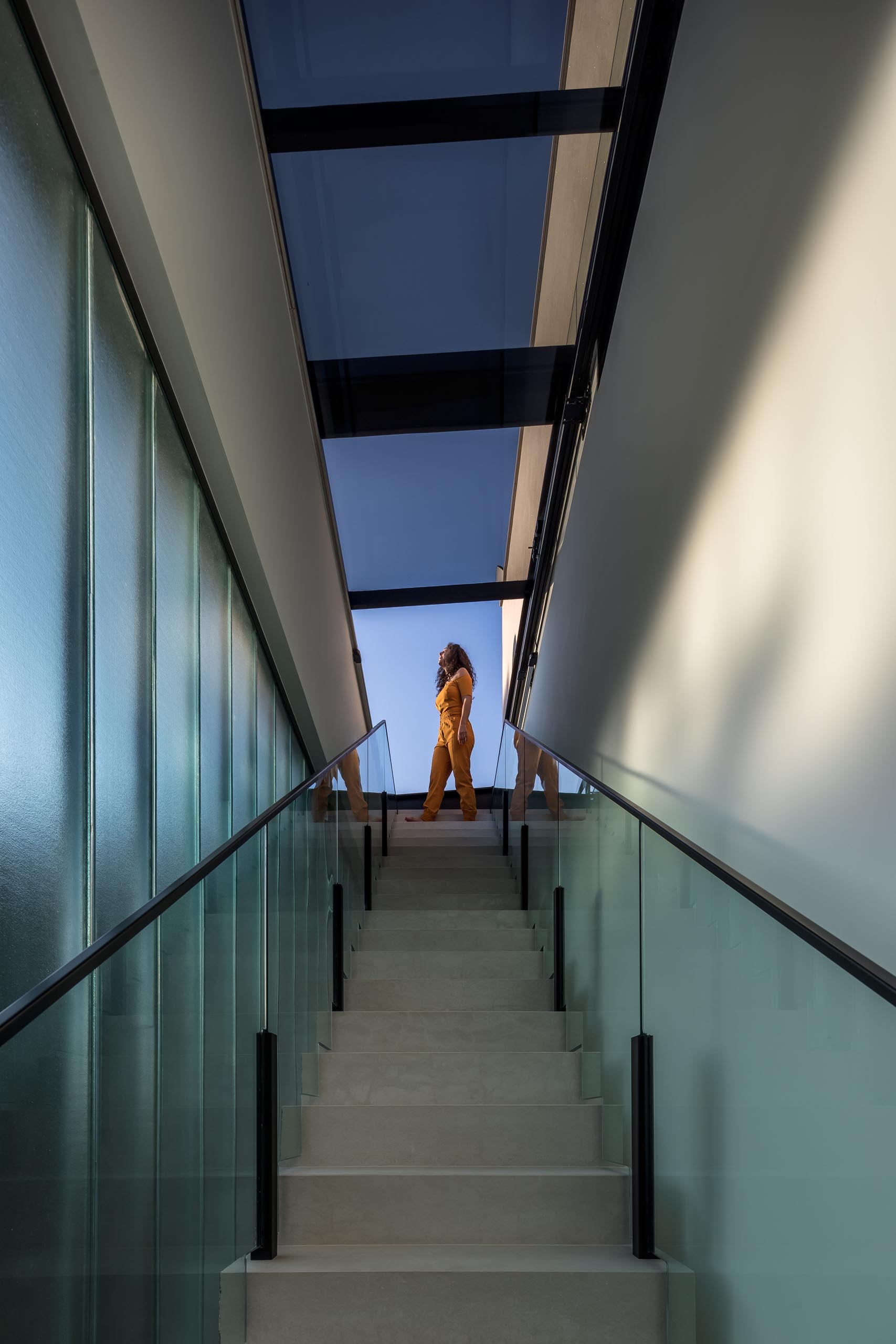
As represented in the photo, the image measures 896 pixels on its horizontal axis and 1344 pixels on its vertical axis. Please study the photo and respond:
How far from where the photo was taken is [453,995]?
4.32 metres

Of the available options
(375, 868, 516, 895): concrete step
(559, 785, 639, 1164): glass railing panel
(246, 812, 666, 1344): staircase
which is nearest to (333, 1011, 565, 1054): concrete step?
(246, 812, 666, 1344): staircase

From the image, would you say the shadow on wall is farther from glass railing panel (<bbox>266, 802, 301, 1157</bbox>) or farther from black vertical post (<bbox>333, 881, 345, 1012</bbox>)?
black vertical post (<bbox>333, 881, 345, 1012</bbox>)

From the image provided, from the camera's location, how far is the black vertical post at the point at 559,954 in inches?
161

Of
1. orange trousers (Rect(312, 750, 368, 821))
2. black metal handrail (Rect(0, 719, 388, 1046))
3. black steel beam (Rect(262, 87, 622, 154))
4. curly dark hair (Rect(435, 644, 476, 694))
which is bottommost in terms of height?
black metal handrail (Rect(0, 719, 388, 1046))

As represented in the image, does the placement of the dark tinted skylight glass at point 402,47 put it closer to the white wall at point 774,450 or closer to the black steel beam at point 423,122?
the black steel beam at point 423,122

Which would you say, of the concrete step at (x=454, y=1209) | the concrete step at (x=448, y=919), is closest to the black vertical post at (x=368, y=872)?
the concrete step at (x=448, y=919)

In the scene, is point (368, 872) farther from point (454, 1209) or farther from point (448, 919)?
point (454, 1209)

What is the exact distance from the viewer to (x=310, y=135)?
506 cm

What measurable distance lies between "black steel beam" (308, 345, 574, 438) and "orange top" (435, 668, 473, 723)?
222 centimetres

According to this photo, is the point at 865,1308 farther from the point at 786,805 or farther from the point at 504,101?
the point at 504,101

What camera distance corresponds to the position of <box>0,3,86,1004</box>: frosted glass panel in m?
2.43

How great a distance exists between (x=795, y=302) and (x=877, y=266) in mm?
472

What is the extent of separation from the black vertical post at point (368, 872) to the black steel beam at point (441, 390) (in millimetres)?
2824

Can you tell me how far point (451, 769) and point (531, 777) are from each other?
3.26 m
